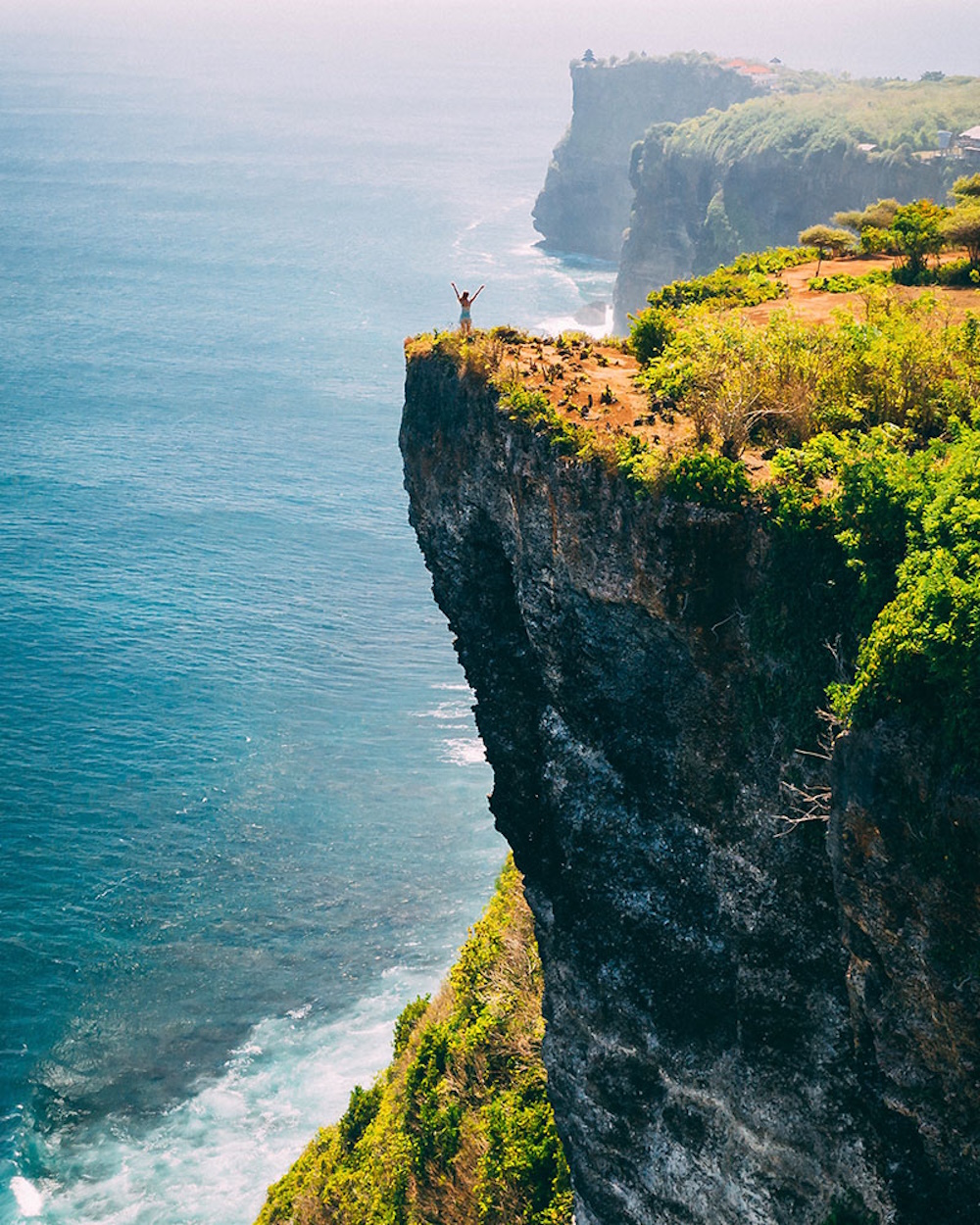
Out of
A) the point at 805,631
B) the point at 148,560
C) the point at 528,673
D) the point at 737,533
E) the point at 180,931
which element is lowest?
the point at 180,931

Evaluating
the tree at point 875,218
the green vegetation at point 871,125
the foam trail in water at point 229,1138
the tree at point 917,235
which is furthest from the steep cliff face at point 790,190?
the foam trail in water at point 229,1138

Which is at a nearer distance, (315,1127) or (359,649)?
(315,1127)

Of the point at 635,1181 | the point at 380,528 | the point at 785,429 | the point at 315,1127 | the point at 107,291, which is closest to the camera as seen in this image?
the point at 785,429

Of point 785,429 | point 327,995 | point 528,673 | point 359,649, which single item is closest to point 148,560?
point 359,649

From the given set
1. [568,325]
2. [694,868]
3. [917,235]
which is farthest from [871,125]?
[694,868]

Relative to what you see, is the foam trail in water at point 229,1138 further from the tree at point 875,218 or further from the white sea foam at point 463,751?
the tree at point 875,218

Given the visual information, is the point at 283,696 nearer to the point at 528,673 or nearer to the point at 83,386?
the point at 528,673
